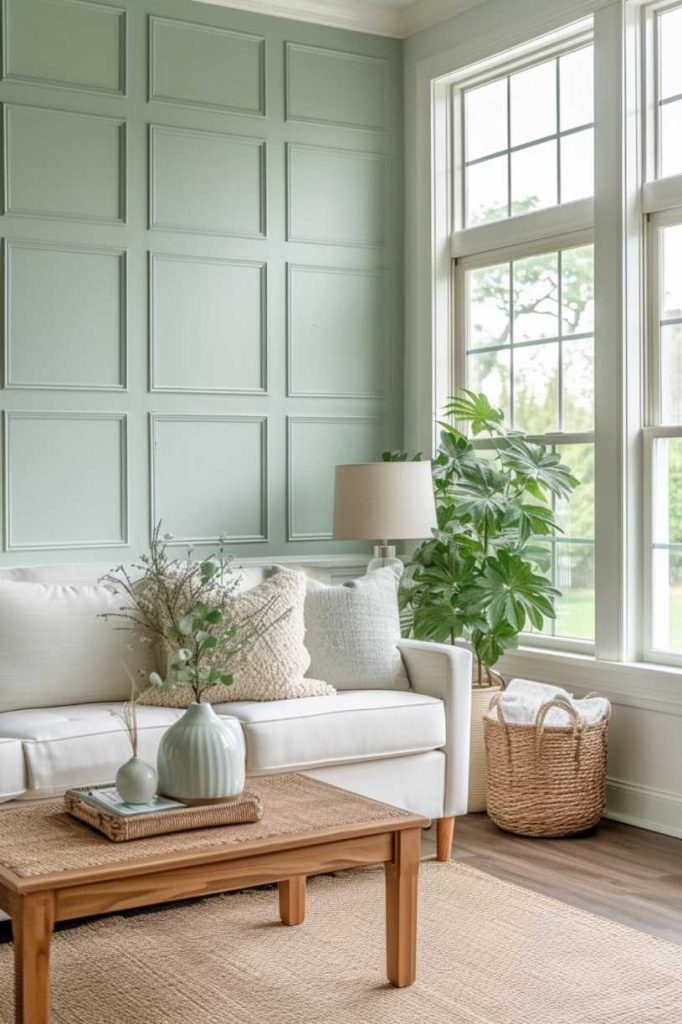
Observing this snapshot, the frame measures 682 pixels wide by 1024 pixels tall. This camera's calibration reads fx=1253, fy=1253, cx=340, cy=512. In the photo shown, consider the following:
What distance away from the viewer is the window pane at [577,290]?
4.64 meters

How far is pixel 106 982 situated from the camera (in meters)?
3.00

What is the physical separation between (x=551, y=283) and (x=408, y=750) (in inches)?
76.3

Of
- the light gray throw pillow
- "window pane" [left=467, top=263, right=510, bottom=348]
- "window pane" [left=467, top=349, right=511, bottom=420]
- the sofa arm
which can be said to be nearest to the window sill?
the sofa arm

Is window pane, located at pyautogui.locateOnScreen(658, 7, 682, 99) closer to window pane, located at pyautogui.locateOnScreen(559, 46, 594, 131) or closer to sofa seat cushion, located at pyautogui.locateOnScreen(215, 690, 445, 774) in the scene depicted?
window pane, located at pyautogui.locateOnScreen(559, 46, 594, 131)

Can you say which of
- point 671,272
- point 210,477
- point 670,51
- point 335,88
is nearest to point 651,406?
point 671,272

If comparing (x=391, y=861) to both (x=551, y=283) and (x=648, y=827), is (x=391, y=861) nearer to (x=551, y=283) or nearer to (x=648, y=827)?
(x=648, y=827)

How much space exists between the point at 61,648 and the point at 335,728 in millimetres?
915

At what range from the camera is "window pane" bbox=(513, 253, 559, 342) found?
480 cm

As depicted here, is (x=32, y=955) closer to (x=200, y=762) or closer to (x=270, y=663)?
(x=200, y=762)

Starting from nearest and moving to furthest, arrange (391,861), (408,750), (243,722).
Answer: (391,861), (243,722), (408,750)

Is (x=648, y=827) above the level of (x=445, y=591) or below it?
below

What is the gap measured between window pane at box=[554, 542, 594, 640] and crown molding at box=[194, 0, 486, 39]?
220 centimetres

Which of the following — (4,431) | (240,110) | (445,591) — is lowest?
(445,591)

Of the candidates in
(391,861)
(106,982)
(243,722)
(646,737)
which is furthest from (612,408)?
(106,982)
